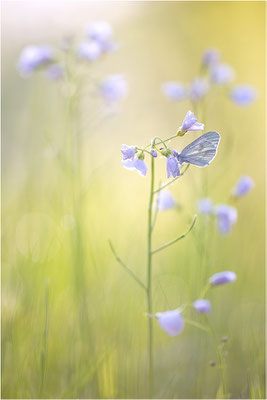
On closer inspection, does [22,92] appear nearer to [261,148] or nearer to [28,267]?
[261,148]

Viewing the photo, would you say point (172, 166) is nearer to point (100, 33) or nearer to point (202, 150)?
point (202, 150)

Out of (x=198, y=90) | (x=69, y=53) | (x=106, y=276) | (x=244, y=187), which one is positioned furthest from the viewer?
(x=106, y=276)

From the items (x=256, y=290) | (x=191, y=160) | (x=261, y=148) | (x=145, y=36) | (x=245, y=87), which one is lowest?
(x=256, y=290)

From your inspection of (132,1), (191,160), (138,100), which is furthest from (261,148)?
(132,1)

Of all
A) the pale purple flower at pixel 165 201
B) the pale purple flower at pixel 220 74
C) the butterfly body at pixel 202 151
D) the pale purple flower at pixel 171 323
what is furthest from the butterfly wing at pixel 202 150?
the pale purple flower at pixel 220 74

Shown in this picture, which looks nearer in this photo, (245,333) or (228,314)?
(245,333)

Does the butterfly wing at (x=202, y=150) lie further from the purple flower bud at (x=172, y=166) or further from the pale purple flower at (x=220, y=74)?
the pale purple flower at (x=220, y=74)

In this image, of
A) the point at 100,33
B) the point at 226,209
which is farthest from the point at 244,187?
the point at 100,33
